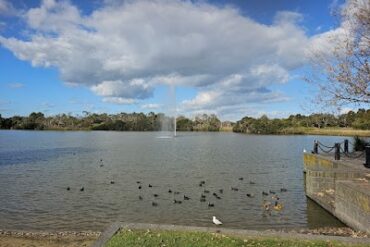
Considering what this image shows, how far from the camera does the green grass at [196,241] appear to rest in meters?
8.52

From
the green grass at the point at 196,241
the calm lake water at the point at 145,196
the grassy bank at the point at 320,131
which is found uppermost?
the grassy bank at the point at 320,131

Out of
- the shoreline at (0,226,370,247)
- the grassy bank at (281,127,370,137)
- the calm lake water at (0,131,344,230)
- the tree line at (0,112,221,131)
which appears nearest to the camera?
the shoreline at (0,226,370,247)

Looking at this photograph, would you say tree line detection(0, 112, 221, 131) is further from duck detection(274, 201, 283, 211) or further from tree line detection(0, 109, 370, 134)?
duck detection(274, 201, 283, 211)

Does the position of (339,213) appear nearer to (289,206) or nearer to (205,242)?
(289,206)

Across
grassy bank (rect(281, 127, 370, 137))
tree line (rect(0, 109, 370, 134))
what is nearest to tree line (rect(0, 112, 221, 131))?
tree line (rect(0, 109, 370, 134))

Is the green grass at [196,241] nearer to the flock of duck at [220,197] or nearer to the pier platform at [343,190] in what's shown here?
the pier platform at [343,190]

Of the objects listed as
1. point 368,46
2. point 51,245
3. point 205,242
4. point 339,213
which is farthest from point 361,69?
point 51,245

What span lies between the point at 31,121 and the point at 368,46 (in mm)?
201847

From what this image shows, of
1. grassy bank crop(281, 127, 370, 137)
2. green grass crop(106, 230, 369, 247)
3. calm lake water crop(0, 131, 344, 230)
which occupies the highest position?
grassy bank crop(281, 127, 370, 137)

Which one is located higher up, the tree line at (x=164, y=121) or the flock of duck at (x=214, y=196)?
the tree line at (x=164, y=121)

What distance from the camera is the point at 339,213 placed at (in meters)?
15.8

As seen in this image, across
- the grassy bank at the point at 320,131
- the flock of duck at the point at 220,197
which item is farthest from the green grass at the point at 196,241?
the grassy bank at the point at 320,131

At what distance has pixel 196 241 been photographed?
8703mm

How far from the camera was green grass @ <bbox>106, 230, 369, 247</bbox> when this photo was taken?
8.52m
